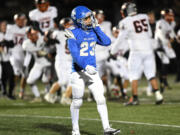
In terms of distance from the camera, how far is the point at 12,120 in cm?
1080

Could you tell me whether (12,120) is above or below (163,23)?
below

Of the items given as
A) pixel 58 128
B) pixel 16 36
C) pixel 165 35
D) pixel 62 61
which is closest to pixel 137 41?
pixel 62 61

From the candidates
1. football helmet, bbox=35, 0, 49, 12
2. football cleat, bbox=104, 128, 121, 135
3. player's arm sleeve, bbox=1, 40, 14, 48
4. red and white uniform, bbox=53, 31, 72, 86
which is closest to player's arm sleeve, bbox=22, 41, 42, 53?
red and white uniform, bbox=53, 31, 72, 86

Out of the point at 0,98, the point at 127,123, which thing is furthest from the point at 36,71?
the point at 127,123

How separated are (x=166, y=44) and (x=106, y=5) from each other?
15.9m

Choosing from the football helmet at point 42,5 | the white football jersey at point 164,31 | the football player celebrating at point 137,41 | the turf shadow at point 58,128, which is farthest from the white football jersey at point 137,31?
the turf shadow at point 58,128

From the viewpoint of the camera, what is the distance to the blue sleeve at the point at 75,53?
8.65m

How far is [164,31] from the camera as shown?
1636 cm

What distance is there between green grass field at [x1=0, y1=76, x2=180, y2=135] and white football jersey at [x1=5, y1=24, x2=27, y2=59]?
11.0ft

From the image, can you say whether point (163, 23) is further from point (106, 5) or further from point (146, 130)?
point (106, 5)

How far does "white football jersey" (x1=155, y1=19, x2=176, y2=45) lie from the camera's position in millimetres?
16297

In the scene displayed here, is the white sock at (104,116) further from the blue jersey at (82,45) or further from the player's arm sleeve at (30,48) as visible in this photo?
the player's arm sleeve at (30,48)

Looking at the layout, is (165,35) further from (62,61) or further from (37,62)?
(37,62)

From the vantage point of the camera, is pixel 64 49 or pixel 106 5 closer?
pixel 64 49
